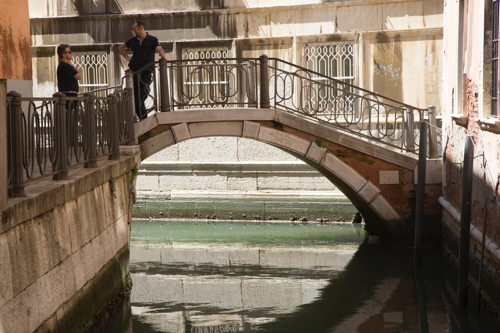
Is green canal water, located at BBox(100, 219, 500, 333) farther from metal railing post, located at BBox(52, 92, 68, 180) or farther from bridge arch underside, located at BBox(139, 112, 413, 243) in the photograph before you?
metal railing post, located at BBox(52, 92, 68, 180)

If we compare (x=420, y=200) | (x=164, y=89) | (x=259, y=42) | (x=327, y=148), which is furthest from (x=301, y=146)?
(x=259, y=42)

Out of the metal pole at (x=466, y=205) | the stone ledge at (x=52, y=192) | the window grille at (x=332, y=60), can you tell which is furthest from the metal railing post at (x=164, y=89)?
the metal pole at (x=466, y=205)

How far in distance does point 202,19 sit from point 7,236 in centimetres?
991

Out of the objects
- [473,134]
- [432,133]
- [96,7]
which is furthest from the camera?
[96,7]

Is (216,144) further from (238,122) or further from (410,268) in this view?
(410,268)

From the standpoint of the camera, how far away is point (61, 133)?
591 cm

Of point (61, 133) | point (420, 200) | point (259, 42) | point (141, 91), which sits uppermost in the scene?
point (259, 42)

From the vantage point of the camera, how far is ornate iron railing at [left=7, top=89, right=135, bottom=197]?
484 centimetres

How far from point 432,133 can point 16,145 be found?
7.05 meters

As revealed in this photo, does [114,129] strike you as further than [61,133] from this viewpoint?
Yes

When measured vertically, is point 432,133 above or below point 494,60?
below

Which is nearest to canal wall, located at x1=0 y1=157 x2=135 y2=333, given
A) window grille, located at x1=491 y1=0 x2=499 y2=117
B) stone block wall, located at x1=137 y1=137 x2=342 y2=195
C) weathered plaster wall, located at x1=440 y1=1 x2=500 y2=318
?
weathered plaster wall, located at x1=440 y1=1 x2=500 y2=318

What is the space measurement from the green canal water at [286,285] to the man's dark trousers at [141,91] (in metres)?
2.38

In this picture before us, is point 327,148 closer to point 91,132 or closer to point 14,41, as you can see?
point 91,132
